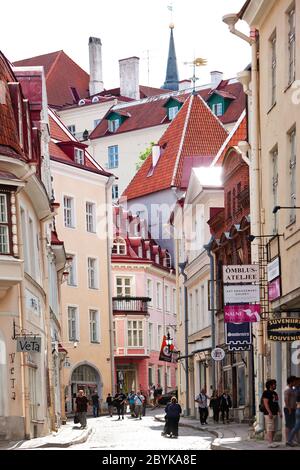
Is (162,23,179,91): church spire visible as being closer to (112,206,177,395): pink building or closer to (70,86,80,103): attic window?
(70,86,80,103): attic window

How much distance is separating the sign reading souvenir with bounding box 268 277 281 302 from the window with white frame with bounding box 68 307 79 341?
4475 centimetres

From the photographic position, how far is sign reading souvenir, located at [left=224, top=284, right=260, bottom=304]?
99.1 feet

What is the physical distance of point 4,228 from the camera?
1426 inches

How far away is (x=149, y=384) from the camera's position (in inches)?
3489

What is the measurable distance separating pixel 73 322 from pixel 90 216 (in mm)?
6489

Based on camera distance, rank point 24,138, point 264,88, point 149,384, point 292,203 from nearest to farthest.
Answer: point 292,203
point 264,88
point 24,138
point 149,384

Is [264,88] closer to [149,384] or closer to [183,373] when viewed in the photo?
[183,373]

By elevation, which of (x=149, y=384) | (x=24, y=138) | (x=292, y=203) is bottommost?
(x=149, y=384)

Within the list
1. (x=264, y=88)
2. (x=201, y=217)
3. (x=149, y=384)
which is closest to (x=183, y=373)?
(x=201, y=217)

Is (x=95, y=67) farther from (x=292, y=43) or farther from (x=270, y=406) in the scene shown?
(x=270, y=406)

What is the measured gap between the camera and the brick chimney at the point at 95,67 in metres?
122

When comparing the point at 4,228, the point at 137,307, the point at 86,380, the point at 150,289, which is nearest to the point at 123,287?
the point at 137,307

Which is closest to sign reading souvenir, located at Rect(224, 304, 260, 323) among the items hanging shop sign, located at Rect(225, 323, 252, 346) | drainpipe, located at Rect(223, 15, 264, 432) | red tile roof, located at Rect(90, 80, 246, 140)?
drainpipe, located at Rect(223, 15, 264, 432)

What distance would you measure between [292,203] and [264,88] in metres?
4.61
